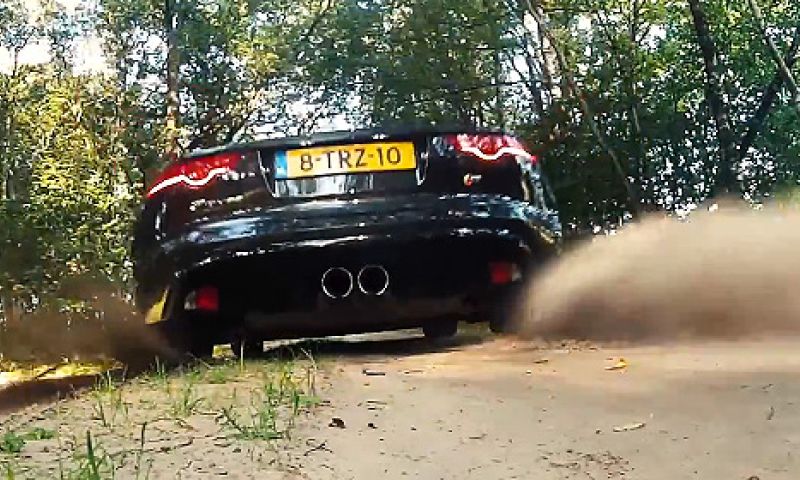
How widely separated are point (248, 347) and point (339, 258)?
93 cm

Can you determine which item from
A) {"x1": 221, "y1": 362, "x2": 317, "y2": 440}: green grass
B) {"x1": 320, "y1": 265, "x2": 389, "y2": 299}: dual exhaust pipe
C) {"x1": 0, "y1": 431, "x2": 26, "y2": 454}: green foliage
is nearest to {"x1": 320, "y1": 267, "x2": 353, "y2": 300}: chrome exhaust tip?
{"x1": 320, "y1": 265, "x2": 389, "y2": 299}: dual exhaust pipe

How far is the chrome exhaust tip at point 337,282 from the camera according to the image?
14.4 ft

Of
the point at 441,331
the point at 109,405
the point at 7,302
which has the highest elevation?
the point at 7,302

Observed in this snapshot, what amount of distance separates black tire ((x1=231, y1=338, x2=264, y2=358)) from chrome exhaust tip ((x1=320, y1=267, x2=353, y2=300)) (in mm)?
492

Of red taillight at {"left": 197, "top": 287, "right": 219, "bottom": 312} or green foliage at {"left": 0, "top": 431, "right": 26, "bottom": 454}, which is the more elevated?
red taillight at {"left": 197, "top": 287, "right": 219, "bottom": 312}

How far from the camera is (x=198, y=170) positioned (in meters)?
4.43

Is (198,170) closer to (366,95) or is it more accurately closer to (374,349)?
(374,349)

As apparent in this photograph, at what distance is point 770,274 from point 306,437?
11.5ft

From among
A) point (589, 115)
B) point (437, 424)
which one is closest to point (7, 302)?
point (589, 115)

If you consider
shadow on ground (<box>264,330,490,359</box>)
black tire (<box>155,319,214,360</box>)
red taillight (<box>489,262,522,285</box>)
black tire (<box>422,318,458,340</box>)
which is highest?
red taillight (<box>489,262,522,285</box>)

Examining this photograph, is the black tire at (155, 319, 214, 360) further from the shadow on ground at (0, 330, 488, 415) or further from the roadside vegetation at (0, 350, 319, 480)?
the roadside vegetation at (0, 350, 319, 480)

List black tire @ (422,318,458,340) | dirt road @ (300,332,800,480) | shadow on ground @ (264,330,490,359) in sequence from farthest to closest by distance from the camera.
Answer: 1. black tire @ (422,318,458,340)
2. shadow on ground @ (264,330,490,359)
3. dirt road @ (300,332,800,480)

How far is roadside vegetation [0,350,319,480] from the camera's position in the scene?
2.20m

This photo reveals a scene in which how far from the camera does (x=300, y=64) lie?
20.4 m
